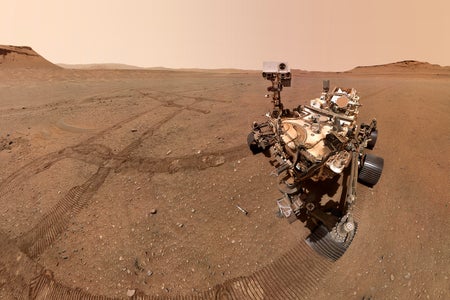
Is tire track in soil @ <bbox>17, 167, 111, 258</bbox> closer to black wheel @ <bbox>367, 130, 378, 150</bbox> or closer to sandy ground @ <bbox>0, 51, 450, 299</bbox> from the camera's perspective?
sandy ground @ <bbox>0, 51, 450, 299</bbox>

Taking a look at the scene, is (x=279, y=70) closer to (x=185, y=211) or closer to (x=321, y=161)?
(x=321, y=161)

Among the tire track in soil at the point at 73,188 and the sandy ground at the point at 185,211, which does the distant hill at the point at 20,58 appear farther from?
the tire track in soil at the point at 73,188

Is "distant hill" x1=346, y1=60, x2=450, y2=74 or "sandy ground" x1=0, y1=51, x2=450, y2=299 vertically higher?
"distant hill" x1=346, y1=60, x2=450, y2=74

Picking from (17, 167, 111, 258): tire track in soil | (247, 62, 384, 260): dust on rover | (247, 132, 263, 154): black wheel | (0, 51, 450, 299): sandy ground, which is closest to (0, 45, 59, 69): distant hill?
(0, 51, 450, 299): sandy ground

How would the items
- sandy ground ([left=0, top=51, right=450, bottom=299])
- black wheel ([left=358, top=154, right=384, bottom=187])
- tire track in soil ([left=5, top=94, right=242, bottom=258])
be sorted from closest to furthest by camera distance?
sandy ground ([left=0, top=51, right=450, bottom=299])
tire track in soil ([left=5, top=94, right=242, bottom=258])
black wheel ([left=358, top=154, right=384, bottom=187])

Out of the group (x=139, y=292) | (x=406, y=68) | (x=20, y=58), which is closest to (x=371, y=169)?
(x=139, y=292)
